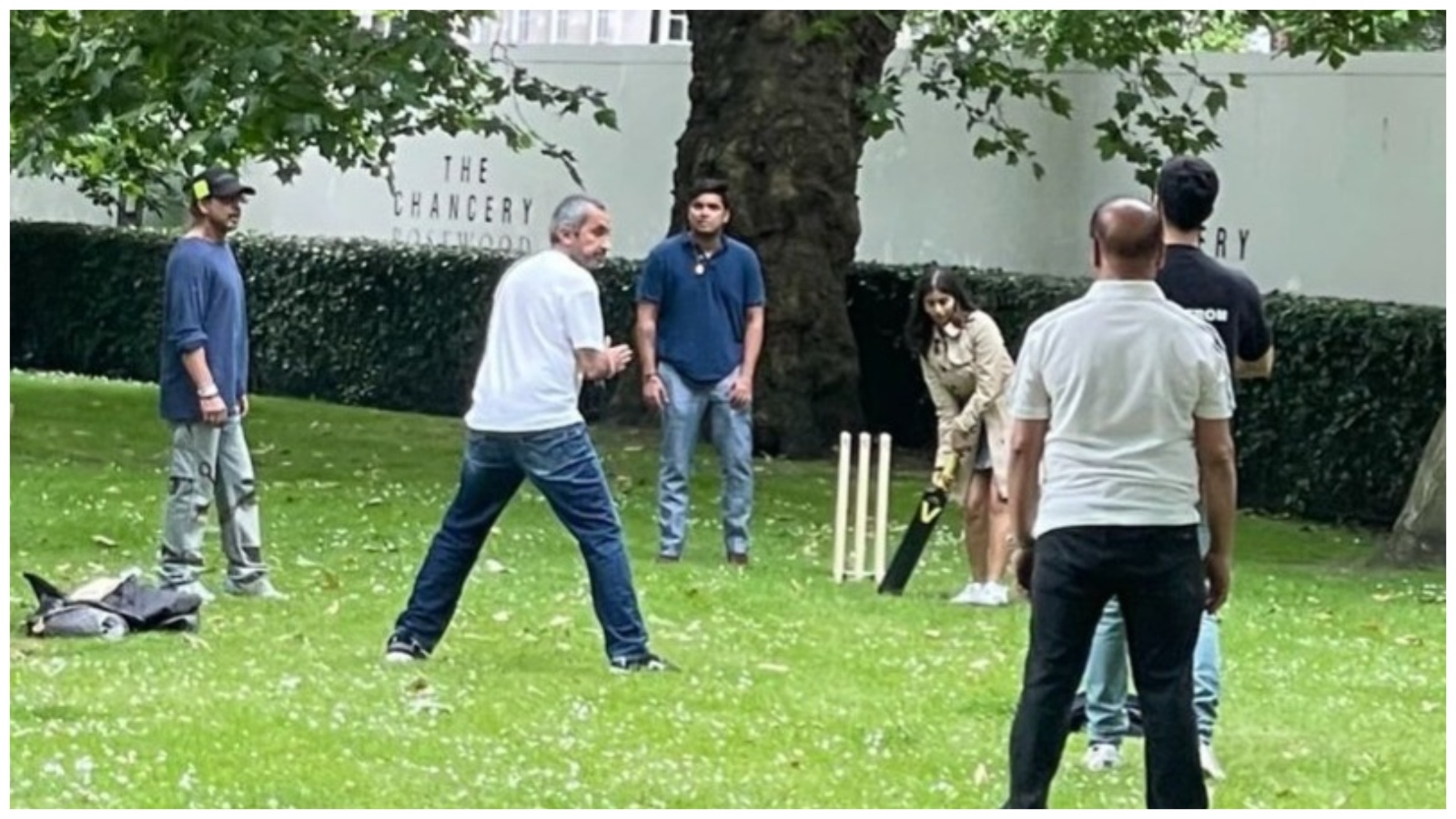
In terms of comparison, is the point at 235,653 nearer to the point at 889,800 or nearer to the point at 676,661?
the point at 676,661

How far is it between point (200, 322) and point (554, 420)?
199 centimetres

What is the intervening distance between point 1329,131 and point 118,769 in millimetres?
12275

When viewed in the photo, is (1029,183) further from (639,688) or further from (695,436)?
(639,688)

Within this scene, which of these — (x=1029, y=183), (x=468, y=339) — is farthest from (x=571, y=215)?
(x=468, y=339)

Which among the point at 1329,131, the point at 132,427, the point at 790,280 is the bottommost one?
the point at 132,427

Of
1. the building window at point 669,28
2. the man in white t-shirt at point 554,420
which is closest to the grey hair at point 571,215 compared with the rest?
the man in white t-shirt at point 554,420

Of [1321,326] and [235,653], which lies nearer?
[235,653]

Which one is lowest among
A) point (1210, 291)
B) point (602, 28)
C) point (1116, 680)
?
point (1116, 680)

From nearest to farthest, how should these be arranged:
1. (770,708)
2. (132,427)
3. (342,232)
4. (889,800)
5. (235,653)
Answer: (889,800)
(770,708)
(235,653)
(132,427)
(342,232)

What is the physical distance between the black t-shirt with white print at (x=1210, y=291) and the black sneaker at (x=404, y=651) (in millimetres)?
3360

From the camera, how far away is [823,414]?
20.1m

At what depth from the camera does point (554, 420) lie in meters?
9.73

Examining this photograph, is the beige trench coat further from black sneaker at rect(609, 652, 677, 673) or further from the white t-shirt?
the white t-shirt

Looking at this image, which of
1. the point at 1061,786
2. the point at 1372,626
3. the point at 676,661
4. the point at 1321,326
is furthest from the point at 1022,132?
the point at 1061,786
